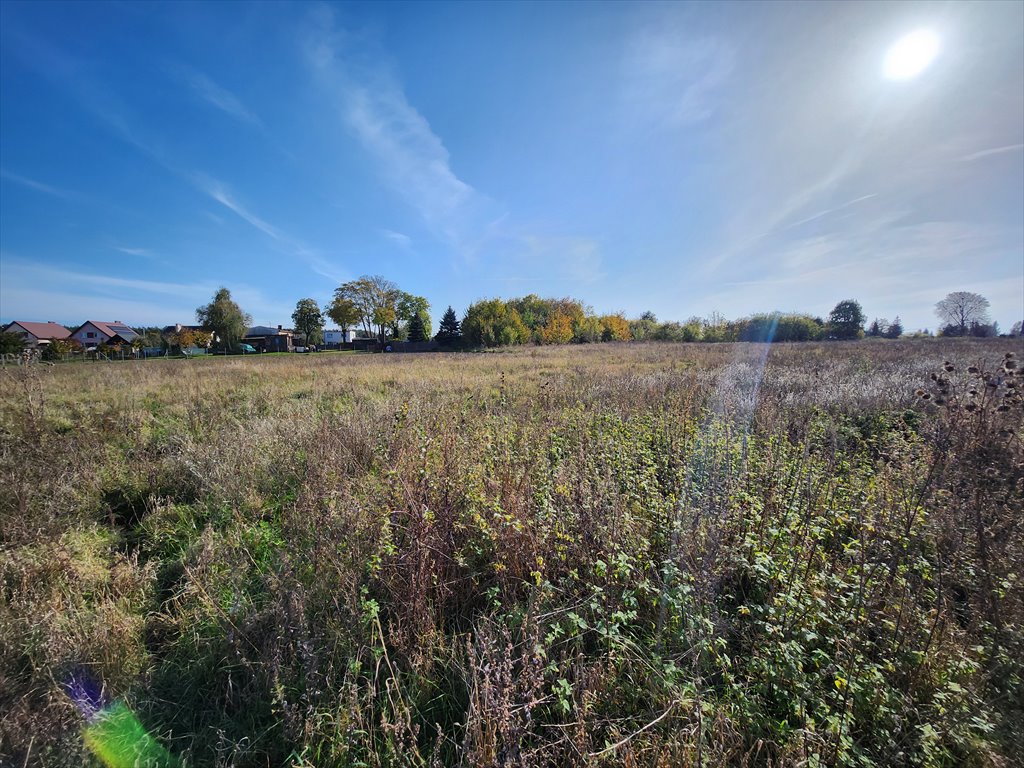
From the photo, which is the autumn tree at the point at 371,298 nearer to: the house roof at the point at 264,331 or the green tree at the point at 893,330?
the house roof at the point at 264,331

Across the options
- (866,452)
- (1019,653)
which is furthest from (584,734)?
(866,452)

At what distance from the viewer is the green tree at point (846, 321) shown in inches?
2071

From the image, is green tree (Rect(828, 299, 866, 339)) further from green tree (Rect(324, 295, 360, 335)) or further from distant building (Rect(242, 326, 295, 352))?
distant building (Rect(242, 326, 295, 352))

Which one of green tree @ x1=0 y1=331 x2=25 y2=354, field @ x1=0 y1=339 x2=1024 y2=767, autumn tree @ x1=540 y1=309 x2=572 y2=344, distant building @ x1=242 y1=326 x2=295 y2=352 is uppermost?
autumn tree @ x1=540 y1=309 x2=572 y2=344

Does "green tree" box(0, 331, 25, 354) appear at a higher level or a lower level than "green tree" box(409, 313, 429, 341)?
lower

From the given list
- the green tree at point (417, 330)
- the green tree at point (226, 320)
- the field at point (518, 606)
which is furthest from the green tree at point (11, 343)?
the green tree at point (417, 330)

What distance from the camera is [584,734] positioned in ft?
5.10

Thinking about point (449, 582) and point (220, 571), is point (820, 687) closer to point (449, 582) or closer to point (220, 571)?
point (449, 582)

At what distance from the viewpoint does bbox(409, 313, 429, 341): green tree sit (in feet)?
202

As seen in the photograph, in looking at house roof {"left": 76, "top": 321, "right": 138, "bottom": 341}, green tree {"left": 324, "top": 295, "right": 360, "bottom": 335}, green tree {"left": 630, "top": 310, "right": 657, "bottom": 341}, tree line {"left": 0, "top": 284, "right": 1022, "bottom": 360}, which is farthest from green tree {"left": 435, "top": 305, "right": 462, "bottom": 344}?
house roof {"left": 76, "top": 321, "right": 138, "bottom": 341}

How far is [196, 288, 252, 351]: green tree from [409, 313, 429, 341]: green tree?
1050 inches

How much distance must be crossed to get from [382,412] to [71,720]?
4722 millimetres

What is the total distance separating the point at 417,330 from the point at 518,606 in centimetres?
6303

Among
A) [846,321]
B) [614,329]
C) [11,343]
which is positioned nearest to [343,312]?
[11,343]
